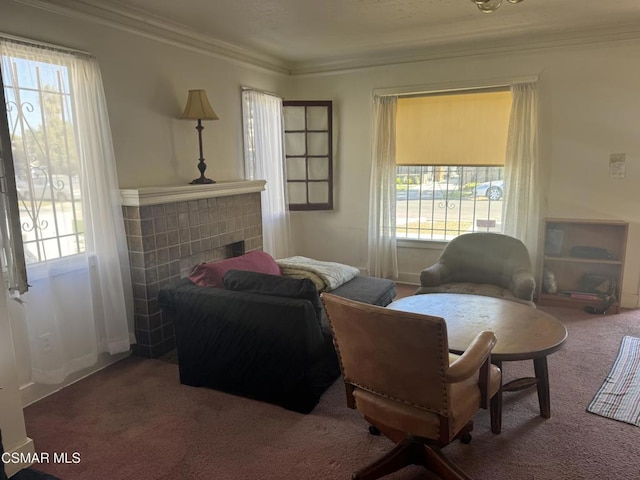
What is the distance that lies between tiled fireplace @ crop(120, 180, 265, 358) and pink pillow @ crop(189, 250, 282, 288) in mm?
286

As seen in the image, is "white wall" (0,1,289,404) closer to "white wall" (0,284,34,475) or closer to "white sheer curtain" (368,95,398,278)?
"white wall" (0,284,34,475)

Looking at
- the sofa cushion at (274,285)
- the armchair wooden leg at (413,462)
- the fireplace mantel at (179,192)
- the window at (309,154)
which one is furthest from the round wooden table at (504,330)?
the window at (309,154)

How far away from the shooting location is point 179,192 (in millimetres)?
3424

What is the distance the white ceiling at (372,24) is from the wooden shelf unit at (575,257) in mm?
1731

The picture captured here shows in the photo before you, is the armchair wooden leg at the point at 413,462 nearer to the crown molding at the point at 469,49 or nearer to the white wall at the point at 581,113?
the white wall at the point at 581,113

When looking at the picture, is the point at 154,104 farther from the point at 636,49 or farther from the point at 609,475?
the point at 636,49

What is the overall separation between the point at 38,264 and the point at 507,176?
407 centimetres

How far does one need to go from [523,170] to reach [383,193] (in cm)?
146

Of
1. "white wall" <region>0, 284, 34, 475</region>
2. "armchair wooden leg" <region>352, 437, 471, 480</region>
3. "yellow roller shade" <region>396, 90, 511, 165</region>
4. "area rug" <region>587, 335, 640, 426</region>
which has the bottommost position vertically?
"area rug" <region>587, 335, 640, 426</region>

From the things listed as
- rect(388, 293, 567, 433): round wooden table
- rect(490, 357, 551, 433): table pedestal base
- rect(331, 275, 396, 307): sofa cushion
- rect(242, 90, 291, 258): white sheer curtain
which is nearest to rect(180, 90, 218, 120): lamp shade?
rect(242, 90, 291, 258): white sheer curtain

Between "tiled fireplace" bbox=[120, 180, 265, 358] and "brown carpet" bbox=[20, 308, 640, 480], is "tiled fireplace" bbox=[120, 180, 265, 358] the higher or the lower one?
the higher one

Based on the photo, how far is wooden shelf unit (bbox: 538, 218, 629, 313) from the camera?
415 cm

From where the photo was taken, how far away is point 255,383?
2.66 meters

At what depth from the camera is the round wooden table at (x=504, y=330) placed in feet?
7.30
